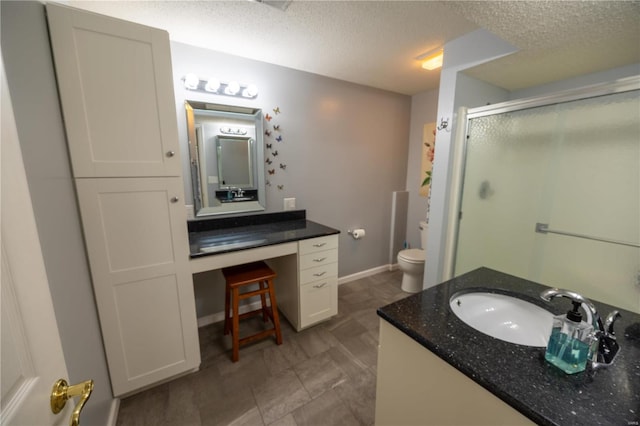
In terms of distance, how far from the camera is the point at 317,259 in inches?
77.6

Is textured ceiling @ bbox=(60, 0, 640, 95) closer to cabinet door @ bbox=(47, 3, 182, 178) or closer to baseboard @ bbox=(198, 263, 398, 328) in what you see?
cabinet door @ bbox=(47, 3, 182, 178)

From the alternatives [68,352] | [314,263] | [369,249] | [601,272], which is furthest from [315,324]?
[601,272]

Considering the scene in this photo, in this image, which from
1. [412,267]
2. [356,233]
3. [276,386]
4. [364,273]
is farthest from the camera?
[364,273]

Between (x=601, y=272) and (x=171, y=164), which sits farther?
(x=601, y=272)

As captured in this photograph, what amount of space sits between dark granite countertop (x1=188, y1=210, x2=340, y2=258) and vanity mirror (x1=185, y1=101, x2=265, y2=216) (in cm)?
10

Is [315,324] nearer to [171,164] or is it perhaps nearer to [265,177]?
[265,177]

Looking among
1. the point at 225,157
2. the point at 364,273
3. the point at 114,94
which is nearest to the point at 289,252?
the point at 225,157

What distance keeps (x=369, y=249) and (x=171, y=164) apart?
2370mm

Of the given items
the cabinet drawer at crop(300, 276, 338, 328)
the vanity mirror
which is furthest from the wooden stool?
the vanity mirror

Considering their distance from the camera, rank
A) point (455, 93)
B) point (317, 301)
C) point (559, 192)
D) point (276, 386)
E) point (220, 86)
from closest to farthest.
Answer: point (276, 386)
point (559, 192)
point (455, 93)
point (220, 86)
point (317, 301)

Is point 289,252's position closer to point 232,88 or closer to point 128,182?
point 128,182

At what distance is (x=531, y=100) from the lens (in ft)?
5.17

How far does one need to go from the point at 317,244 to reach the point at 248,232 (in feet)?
1.87

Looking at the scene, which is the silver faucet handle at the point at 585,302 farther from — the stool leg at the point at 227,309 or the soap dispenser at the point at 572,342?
the stool leg at the point at 227,309
